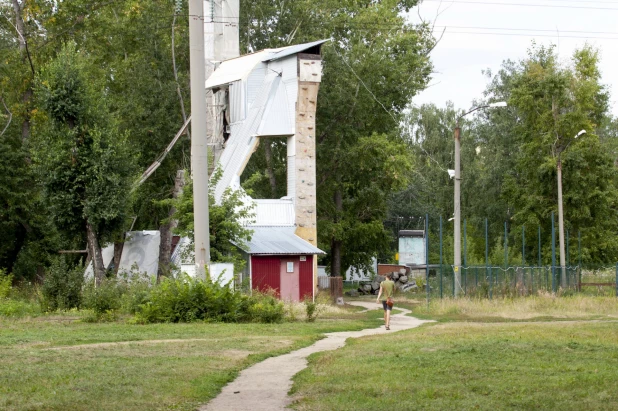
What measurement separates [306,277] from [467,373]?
28796mm

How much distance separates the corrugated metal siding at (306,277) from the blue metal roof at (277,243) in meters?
0.67

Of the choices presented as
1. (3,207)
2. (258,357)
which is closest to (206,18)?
(3,207)

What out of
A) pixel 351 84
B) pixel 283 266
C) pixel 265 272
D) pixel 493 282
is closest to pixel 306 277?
pixel 283 266

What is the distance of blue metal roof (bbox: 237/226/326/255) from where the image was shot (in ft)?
140

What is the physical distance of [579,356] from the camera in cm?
1750

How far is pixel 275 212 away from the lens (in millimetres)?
47094

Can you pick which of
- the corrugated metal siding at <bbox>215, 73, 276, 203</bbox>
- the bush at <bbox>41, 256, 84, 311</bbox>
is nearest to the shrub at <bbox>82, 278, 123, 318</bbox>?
the bush at <bbox>41, 256, 84, 311</bbox>

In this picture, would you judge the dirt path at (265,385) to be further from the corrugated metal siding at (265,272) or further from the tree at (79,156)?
the tree at (79,156)

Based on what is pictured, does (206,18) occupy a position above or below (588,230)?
above

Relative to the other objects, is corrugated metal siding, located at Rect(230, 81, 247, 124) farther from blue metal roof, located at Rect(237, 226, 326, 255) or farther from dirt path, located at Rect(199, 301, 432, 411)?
dirt path, located at Rect(199, 301, 432, 411)

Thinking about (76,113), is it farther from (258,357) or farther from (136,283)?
(258,357)

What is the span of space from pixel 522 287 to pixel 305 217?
10765 mm

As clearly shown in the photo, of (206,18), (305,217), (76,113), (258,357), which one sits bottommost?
(258,357)

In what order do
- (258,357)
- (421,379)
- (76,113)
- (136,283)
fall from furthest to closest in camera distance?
(76,113)
(136,283)
(258,357)
(421,379)
